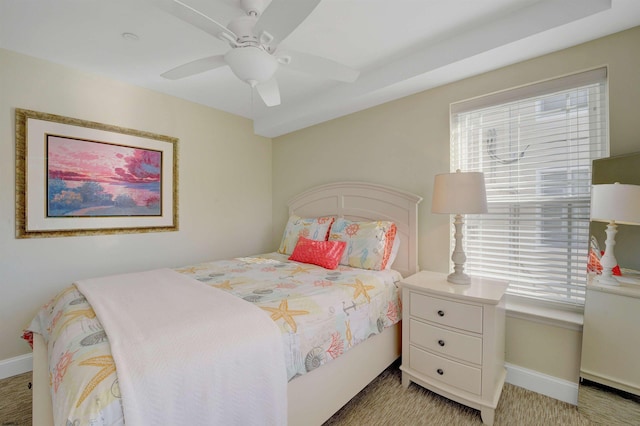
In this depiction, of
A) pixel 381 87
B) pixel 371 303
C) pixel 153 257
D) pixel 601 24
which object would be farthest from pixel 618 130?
pixel 153 257

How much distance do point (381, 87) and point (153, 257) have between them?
2797 mm

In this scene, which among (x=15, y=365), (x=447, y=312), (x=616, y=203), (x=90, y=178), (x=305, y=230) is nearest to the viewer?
(x=616, y=203)

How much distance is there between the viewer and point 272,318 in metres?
1.32

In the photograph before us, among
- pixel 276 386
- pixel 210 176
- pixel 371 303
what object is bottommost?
pixel 276 386

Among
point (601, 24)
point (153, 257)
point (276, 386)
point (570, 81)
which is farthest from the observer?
point (153, 257)

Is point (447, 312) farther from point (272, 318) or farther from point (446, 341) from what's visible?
point (272, 318)

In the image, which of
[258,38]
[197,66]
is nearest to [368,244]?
[258,38]

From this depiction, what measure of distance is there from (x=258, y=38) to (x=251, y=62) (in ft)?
0.39

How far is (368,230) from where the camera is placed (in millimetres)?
2424

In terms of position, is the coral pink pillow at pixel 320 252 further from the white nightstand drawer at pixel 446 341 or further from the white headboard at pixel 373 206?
the white nightstand drawer at pixel 446 341

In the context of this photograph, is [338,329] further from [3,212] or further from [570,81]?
[3,212]

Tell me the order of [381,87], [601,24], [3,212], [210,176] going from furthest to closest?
1. [210,176]
2. [381,87]
3. [3,212]
4. [601,24]

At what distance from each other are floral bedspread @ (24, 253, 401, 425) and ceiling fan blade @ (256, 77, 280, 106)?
131 cm

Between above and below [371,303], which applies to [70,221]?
above
